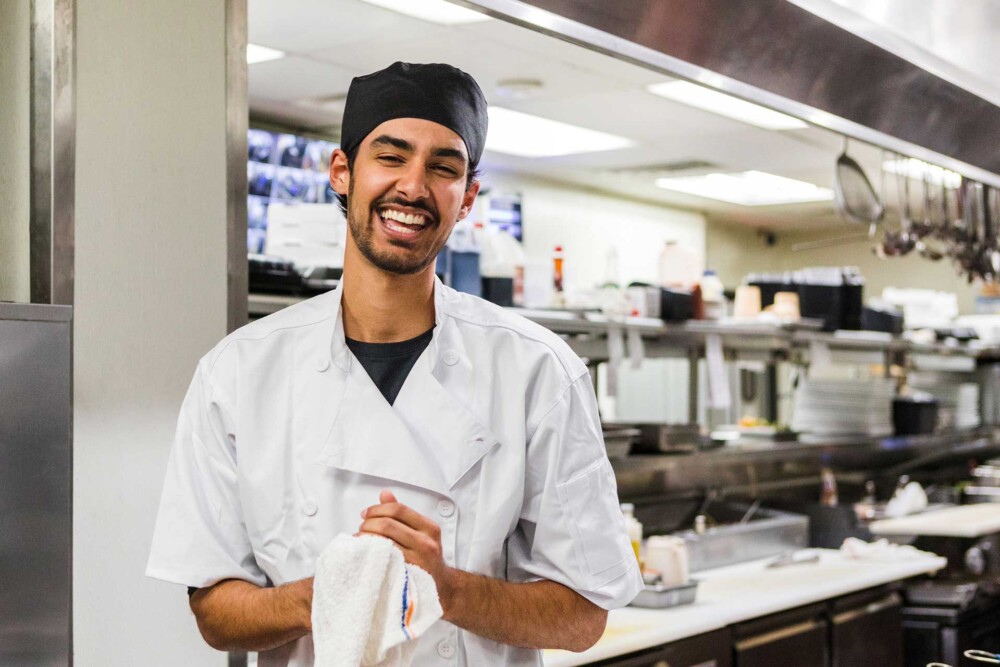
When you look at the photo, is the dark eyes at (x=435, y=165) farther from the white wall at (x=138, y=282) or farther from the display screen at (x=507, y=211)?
the display screen at (x=507, y=211)

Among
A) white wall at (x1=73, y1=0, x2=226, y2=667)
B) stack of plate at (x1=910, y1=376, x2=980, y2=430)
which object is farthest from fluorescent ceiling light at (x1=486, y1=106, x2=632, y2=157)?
white wall at (x1=73, y1=0, x2=226, y2=667)

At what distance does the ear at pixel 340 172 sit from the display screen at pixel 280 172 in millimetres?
3534

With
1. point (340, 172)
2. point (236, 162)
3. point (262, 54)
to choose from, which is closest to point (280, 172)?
point (262, 54)

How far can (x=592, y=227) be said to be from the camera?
7742mm

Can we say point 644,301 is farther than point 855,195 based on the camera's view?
Yes

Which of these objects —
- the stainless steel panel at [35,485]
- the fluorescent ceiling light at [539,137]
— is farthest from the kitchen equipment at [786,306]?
the stainless steel panel at [35,485]

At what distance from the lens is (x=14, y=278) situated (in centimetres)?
195

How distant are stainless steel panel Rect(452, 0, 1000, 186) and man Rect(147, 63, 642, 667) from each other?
35cm

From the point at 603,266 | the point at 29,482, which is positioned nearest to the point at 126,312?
the point at 29,482

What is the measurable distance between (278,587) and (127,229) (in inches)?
31.5

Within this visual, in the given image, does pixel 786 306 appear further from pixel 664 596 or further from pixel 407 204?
pixel 407 204

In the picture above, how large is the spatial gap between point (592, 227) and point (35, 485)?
6324 mm

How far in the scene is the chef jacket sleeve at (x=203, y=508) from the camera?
1552mm

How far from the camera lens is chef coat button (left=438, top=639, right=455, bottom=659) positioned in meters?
1.53
